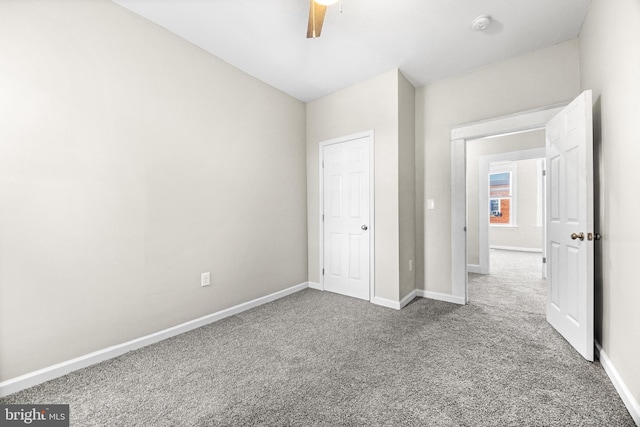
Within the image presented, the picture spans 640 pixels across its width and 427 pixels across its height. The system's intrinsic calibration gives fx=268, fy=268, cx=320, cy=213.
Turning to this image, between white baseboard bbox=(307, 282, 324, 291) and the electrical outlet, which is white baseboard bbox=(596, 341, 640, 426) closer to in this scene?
white baseboard bbox=(307, 282, 324, 291)

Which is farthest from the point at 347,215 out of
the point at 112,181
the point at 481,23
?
the point at 112,181

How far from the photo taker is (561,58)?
2.64 m

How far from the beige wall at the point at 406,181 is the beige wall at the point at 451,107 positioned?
0.11 meters

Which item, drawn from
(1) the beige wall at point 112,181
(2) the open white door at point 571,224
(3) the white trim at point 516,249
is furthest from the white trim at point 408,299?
(3) the white trim at point 516,249

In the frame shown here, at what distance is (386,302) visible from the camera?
3135 mm

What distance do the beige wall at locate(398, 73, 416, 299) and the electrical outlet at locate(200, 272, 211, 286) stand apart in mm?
2095

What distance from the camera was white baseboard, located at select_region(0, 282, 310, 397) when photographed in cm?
167

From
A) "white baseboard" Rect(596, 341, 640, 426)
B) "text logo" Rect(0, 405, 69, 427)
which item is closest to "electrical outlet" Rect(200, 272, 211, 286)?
"text logo" Rect(0, 405, 69, 427)

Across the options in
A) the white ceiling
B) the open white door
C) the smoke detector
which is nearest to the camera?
the open white door

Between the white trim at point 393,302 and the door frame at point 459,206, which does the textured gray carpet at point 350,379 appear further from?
the door frame at point 459,206

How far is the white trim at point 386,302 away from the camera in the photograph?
3.06 meters

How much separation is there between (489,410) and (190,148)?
116 inches

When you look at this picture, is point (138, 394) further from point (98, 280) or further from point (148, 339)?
point (98, 280)

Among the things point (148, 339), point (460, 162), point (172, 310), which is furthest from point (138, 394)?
point (460, 162)
